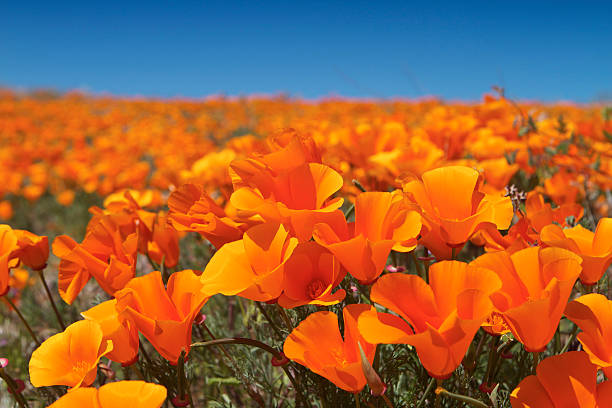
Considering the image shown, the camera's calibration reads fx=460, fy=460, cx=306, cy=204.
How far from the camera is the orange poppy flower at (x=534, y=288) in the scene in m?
0.68

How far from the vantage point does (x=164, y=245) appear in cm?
127

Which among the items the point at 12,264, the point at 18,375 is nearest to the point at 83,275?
the point at 12,264

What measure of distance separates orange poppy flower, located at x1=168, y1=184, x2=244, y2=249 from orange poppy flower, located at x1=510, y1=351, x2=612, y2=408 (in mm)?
601

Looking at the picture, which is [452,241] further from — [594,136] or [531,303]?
[594,136]

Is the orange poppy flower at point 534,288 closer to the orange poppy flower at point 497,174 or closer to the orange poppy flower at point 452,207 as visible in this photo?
the orange poppy flower at point 452,207

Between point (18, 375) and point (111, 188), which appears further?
point (111, 188)

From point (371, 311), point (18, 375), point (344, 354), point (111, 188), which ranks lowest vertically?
point (18, 375)

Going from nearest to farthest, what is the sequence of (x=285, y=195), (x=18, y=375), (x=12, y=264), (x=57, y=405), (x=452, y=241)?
(x=57, y=405) < (x=452, y=241) < (x=285, y=195) < (x=12, y=264) < (x=18, y=375)

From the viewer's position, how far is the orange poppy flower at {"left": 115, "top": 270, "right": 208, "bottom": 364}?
80cm

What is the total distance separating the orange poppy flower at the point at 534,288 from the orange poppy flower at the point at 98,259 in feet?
2.40

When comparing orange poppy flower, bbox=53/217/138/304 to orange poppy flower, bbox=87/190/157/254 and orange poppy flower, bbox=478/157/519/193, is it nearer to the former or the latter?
orange poppy flower, bbox=87/190/157/254

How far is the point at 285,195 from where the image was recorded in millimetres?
1003

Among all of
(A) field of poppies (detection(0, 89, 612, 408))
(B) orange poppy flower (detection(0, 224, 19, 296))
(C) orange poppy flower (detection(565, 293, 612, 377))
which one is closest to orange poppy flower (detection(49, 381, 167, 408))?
(A) field of poppies (detection(0, 89, 612, 408))

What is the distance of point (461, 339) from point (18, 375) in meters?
1.87
